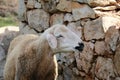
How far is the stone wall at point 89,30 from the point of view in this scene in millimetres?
6909

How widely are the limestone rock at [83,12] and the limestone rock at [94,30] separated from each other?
15 cm

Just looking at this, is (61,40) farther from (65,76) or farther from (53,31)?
(65,76)

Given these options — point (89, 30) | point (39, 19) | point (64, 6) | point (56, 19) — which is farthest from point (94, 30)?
point (39, 19)

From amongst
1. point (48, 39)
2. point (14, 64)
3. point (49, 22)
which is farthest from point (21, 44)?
point (49, 22)

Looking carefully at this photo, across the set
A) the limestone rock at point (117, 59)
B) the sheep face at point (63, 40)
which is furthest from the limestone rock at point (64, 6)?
the sheep face at point (63, 40)

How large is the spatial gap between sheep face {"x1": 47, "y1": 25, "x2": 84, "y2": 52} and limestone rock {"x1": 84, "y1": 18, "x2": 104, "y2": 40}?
1.87 metres

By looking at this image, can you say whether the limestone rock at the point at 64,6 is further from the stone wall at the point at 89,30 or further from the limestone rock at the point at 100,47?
the limestone rock at the point at 100,47

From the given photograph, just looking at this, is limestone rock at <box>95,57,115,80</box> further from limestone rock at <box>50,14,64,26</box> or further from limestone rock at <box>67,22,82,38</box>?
limestone rock at <box>50,14,64,26</box>

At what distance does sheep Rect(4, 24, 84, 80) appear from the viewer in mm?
5266

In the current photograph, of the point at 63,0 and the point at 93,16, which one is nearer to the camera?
the point at 93,16

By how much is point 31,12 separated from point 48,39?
3.34 m

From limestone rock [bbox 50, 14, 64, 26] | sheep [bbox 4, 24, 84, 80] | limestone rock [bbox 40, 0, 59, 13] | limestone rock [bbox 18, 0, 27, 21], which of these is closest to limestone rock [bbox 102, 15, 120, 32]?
limestone rock [bbox 50, 14, 64, 26]

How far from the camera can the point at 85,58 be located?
7.38 metres

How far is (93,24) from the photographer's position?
7.23 metres
